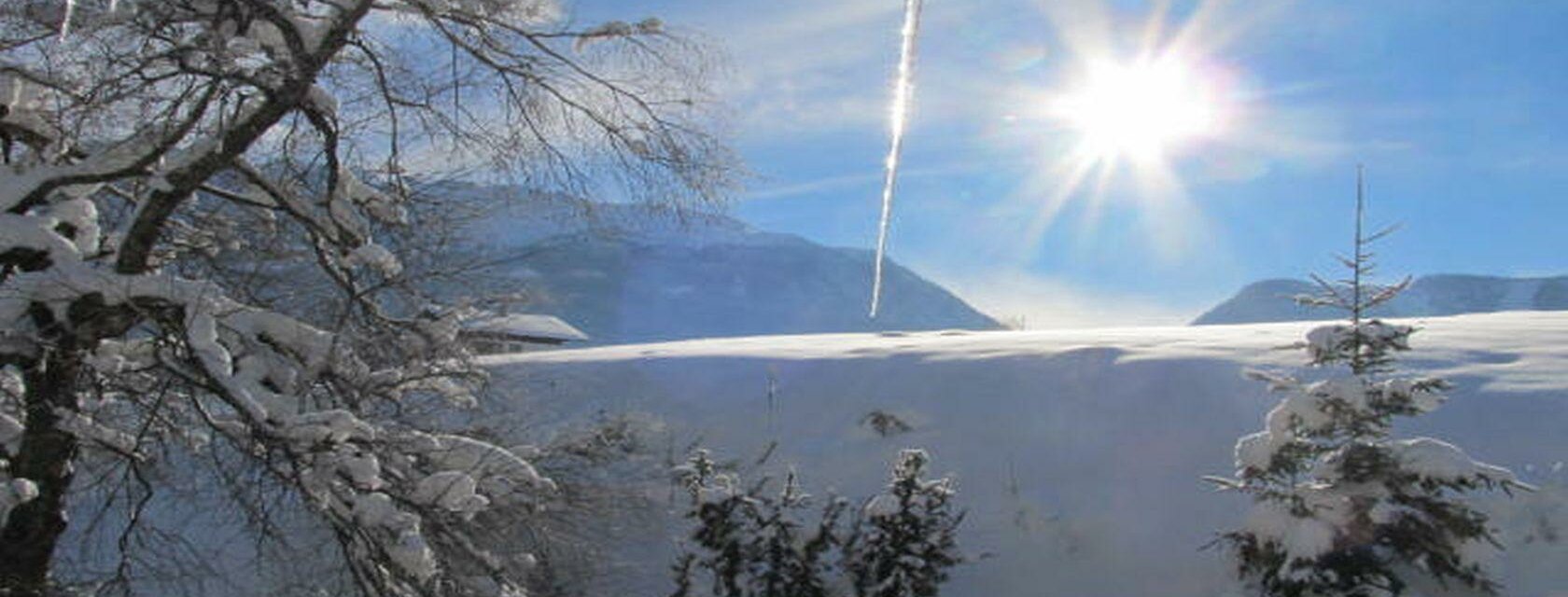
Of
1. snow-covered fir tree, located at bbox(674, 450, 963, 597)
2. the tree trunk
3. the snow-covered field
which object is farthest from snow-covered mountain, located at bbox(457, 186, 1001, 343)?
the tree trunk

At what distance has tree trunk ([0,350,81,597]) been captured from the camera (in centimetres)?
490

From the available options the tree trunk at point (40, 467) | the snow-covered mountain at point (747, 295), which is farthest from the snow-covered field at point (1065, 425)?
the snow-covered mountain at point (747, 295)

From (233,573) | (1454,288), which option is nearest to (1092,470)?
(233,573)

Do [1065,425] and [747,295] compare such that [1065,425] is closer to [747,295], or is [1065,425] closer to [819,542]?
[819,542]

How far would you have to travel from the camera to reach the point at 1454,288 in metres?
173

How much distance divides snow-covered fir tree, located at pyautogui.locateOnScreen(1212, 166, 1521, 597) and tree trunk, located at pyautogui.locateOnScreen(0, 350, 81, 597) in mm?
6263

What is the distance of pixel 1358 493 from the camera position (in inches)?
276

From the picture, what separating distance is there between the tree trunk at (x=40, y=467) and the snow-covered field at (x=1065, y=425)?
8.38 ft

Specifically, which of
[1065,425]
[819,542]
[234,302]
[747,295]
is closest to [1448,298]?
[747,295]

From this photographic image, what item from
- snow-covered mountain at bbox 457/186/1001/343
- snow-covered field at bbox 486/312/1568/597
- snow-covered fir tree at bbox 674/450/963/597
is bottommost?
snow-covered fir tree at bbox 674/450/963/597

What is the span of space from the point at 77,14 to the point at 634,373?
12112 mm

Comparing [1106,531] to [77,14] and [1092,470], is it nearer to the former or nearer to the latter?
[1092,470]

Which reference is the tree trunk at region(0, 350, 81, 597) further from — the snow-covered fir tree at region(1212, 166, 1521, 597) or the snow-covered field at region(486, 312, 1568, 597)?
the snow-covered fir tree at region(1212, 166, 1521, 597)

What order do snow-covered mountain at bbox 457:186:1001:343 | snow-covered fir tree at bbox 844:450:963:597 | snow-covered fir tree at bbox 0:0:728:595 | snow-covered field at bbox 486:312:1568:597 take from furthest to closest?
snow-covered mountain at bbox 457:186:1001:343 → snow-covered field at bbox 486:312:1568:597 → snow-covered fir tree at bbox 844:450:963:597 → snow-covered fir tree at bbox 0:0:728:595
